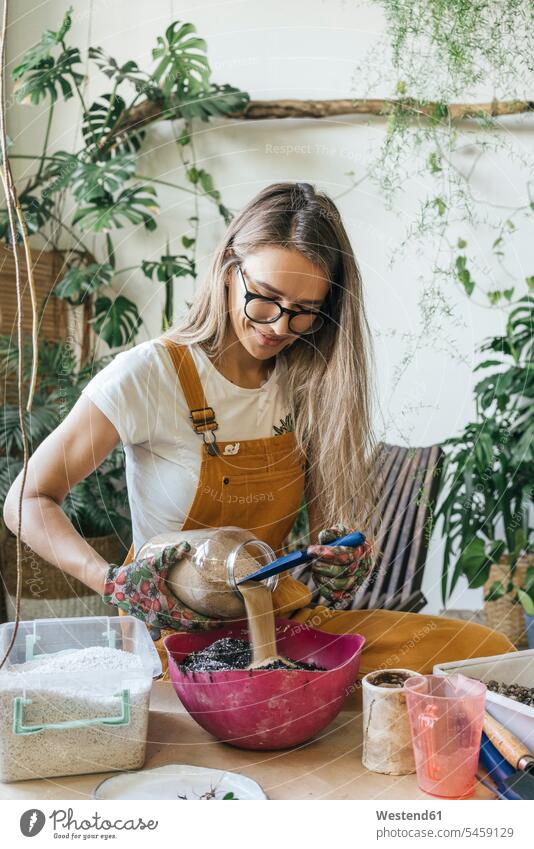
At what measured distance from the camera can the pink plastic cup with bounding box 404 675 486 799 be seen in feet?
2.21

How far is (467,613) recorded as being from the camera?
235 cm

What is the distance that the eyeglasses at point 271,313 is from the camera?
101cm

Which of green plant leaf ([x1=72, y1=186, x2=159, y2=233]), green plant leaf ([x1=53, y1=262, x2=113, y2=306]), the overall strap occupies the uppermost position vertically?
green plant leaf ([x1=72, y1=186, x2=159, y2=233])

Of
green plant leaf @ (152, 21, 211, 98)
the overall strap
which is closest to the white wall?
green plant leaf @ (152, 21, 211, 98)

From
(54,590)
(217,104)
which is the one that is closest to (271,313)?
(217,104)

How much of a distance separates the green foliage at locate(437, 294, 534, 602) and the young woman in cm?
82

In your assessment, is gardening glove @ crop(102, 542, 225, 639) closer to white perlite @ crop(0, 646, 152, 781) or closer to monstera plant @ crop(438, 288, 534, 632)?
white perlite @ crop(0, 646, 152, 781)

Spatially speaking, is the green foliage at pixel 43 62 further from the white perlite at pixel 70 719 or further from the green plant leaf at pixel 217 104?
the white perlite at pixel 70 719

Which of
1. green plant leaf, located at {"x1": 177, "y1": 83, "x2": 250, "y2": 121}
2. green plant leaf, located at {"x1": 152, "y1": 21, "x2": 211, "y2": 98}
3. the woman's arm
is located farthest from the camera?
green plant leaf, located at {"x1": 177, "y1": 83, "x2": 250, "y2": 121}

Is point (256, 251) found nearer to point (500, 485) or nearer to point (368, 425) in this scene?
point (368, 425)

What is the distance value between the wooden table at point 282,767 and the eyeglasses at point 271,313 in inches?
18.1

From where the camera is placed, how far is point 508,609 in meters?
2.26

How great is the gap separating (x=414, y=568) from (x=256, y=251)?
77 centimetres

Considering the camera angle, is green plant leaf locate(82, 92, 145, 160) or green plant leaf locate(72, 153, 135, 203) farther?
green plant leaf locate(72, 153, 135, 203)
